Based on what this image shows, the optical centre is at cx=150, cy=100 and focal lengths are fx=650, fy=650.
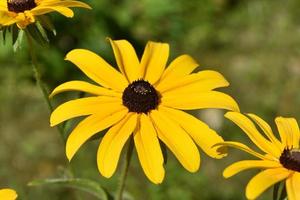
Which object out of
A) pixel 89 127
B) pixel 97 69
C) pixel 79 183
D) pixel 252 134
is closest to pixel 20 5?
pixel 97 69

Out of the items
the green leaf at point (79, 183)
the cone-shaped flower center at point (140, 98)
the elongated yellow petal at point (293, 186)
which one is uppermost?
the cone-shaped flower center at point (140, 98)

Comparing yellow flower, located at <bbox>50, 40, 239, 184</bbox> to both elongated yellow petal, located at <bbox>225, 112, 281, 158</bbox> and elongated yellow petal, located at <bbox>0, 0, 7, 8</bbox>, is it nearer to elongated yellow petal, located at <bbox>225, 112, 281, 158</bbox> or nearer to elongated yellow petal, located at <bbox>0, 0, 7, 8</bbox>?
elongated yellow petal, located at <bbox>225, 112, 281, 158</bbox>

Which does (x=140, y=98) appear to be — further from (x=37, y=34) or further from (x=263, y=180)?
(x=263, y=180)

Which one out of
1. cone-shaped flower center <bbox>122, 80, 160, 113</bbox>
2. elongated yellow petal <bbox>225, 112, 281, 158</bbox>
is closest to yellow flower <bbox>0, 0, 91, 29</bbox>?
cone-shaped flower center <bbox>122, 80, 160, 113</bbox>

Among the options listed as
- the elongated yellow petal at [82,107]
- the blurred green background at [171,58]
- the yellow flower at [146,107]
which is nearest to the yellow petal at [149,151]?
the yellow flower at [146,107]

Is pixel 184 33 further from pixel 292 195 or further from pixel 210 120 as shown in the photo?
pixel 292 195

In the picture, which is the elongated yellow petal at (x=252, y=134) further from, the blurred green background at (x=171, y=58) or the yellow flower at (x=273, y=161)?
the blurred green background at (x=171, y=58)
